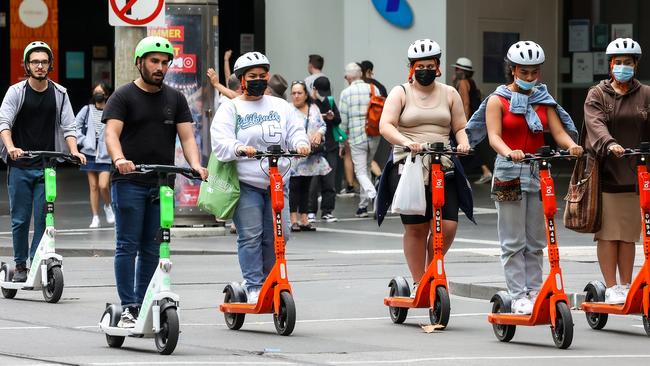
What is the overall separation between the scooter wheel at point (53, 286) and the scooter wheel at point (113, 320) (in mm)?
2534

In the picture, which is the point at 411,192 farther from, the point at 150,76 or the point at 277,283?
the point at 150,76

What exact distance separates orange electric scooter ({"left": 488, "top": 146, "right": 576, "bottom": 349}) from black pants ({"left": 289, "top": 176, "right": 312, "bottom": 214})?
29.6 ft

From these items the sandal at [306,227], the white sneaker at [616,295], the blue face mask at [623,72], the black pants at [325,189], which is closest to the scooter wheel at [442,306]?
the white sneaker at [616,295]

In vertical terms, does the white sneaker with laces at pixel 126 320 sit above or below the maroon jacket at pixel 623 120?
below

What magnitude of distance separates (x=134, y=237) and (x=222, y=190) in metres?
1.07

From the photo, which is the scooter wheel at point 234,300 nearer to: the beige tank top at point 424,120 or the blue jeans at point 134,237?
the blue jeans at point 134,237

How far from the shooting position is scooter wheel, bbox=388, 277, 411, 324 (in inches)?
431

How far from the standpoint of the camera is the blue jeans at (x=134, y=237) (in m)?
9.63

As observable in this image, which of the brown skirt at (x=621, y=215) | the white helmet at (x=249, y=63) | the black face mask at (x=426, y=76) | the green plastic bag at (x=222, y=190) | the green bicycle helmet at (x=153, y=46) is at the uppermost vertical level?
the green bicycle helmet at (x=153, y=46)

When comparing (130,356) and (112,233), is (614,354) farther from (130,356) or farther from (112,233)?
(112,233)

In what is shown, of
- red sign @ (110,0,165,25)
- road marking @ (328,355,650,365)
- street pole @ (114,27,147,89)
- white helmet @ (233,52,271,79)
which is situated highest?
red sign @ (110,0,165,25)

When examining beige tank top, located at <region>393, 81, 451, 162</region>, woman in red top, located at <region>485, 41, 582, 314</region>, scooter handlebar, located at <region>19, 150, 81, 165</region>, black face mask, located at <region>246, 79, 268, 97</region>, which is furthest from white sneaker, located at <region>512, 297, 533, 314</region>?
scooter handlebar, located at <region>19, 150, 81, 165</region>

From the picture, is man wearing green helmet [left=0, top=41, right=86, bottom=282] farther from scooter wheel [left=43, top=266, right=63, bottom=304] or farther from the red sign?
the red sign

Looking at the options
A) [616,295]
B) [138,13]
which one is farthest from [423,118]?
[138,13]
